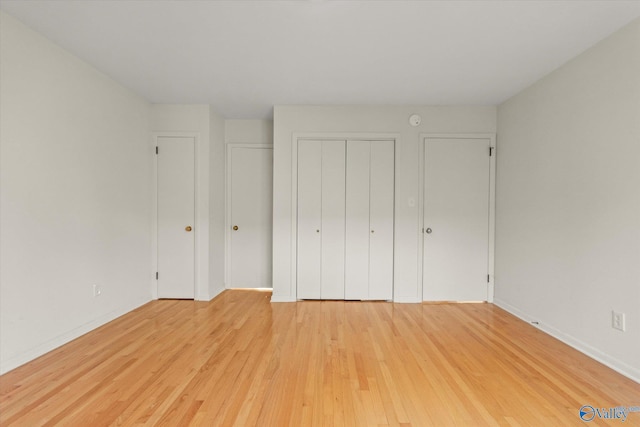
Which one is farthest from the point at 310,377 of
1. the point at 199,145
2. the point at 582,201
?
the point at 199,145

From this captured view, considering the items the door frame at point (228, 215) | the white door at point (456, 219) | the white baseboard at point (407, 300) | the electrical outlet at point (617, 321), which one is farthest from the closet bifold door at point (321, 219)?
the electrical outlet at point (617, 321)

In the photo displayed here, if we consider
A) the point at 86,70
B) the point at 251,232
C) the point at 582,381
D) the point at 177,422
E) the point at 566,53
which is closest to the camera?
the point at 177,422

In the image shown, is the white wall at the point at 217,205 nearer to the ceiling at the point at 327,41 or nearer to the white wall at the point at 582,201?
the ceiling at the point at 327,41

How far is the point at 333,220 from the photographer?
4082mm

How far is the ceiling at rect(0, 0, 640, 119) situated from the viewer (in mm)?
2119

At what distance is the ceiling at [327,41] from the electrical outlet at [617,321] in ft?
7.07

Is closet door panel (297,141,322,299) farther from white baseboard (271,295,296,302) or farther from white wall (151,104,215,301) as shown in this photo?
white wall (151,104,215,301)

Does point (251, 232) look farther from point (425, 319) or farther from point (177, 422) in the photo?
point (177, 422)

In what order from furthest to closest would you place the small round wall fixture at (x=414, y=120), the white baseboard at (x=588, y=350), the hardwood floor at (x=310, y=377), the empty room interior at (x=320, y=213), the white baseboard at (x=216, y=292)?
the white baseboard at (x=216, y=292) → the small round wall fixture at (x=414, y=120) → the white baseboard at (x=588, y=350) → the empty room interior at (x=320, y=213) → the hardwood floor at (x=310, y=377)

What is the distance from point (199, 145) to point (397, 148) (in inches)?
103

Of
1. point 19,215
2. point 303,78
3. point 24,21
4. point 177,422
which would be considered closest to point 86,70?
point 24,21

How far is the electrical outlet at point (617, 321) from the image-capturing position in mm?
2262

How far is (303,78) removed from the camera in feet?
10.5

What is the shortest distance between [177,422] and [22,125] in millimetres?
2420
